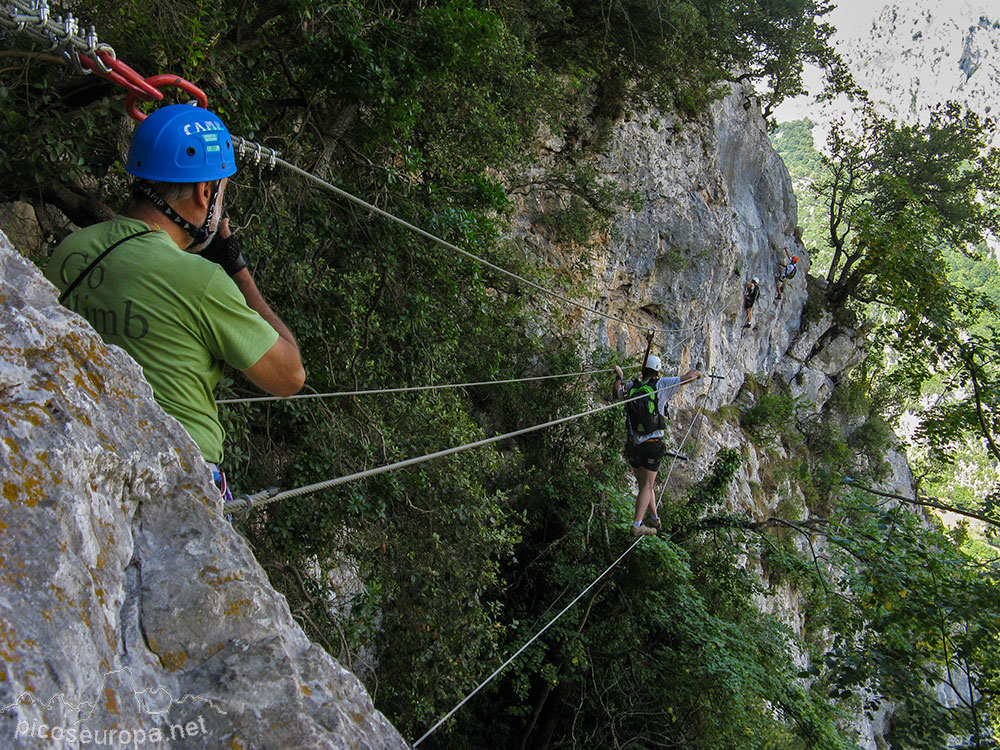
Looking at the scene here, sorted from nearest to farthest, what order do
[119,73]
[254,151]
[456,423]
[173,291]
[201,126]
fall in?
[173,291] < [201,126] < [119,73] < [254,151] < [456,423]

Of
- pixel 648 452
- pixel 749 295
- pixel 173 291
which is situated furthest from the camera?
pixel 749 295

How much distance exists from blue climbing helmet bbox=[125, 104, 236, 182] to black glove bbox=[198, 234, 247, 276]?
17 cm

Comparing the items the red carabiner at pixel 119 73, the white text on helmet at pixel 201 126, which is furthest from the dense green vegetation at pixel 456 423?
the white text on helmet at pixel 201 126

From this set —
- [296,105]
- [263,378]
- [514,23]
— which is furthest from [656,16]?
[263,378]

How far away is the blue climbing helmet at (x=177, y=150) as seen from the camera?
188 centimetres

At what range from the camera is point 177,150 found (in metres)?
1.90

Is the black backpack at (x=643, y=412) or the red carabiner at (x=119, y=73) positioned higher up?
the red carabiner at (x=119, y=73)

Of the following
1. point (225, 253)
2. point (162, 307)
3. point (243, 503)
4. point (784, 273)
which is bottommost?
point (243, 503)

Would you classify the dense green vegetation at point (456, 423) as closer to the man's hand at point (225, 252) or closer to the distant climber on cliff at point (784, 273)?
the man's hand at point (225, 252)

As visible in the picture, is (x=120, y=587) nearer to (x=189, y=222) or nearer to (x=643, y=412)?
(x=189, y=222)

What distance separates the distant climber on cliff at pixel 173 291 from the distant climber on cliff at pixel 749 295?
59.7 ft

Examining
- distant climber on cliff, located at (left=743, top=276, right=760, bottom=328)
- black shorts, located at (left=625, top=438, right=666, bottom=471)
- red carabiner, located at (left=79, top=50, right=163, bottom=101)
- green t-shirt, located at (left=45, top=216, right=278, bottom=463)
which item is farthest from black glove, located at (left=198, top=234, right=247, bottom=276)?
distant climber on cliff, located at (left=743, top=276, right=760, bottom=328)

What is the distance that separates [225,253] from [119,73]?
2.13 ft

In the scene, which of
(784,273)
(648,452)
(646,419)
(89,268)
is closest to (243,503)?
(89,268)
